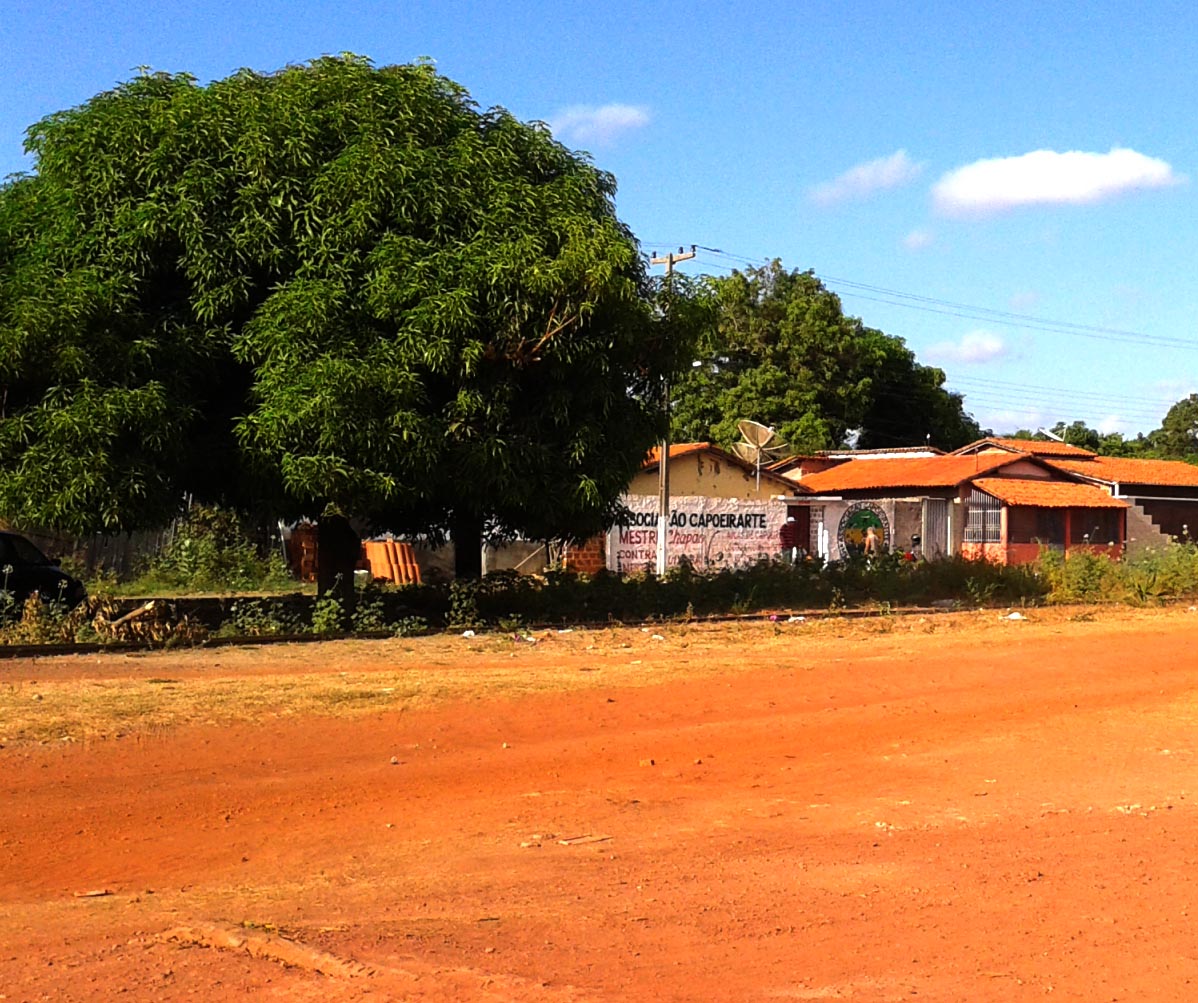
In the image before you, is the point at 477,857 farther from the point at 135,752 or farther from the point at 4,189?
the point at 4,189

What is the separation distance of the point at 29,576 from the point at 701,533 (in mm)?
16236

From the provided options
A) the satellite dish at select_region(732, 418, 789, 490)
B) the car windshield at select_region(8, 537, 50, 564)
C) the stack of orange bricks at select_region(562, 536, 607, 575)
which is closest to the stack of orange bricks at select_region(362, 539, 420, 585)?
the stack of orange bricks at select_region(562, 536, 607, 575)

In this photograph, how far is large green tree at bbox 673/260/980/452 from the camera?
58.6 metres

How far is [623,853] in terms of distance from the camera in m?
7.18

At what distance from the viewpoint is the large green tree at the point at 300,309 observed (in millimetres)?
17188

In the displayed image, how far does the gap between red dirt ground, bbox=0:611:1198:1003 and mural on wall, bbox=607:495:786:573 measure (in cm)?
1811

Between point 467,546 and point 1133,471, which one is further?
point 1133,471

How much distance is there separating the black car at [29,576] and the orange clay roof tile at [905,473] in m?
27.8

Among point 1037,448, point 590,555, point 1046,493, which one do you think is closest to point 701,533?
point 590,555

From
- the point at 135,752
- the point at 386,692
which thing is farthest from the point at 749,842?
the point at 386,692

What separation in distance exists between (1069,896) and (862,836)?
1401 mm

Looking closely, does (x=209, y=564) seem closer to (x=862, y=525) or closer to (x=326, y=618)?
(x=326, y=618)

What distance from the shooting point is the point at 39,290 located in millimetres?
17172

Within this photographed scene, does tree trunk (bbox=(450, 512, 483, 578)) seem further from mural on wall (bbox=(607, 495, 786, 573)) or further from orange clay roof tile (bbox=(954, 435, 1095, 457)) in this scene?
orange clay roof tile (bbox=(954, 435, 1095, 457))
